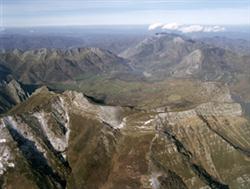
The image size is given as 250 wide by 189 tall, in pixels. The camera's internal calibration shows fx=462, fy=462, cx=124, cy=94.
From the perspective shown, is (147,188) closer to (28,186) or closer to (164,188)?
(164,188)

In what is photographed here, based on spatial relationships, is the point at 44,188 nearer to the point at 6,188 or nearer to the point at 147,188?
the point at 6,188

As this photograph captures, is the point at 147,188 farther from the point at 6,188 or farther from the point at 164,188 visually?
the point at 6,188

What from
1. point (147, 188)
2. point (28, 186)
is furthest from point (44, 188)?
point (147, 188)

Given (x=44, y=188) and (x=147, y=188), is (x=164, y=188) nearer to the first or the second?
(x=147, y=188)

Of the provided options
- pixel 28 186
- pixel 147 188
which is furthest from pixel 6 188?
pixel 147 188

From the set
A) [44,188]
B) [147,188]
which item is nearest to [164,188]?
[147,188]
